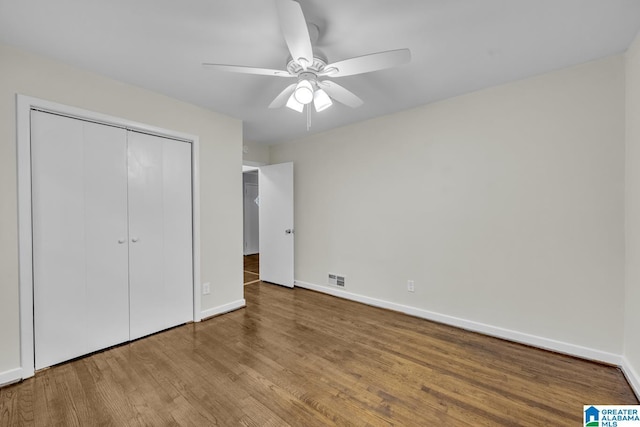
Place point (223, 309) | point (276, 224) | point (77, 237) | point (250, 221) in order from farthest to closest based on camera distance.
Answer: point (250, 221), point (276, 224), point (223, 309), point (77, 237)

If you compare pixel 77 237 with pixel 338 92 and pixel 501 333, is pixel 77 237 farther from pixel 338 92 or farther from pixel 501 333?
pixel 501 333

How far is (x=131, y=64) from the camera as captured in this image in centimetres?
209

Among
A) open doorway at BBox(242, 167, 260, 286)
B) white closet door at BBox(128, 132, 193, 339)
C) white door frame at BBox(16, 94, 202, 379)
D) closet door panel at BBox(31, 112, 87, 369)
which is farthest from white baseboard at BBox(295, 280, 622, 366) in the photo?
open doorway at BBox(242, 167, 260, 286)

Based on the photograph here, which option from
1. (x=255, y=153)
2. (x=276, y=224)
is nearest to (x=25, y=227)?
(x=276, y=224)

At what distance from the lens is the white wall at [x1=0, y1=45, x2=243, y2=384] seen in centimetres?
185

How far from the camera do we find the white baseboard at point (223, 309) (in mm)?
2998

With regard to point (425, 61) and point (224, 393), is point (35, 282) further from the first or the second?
point (425, 61)

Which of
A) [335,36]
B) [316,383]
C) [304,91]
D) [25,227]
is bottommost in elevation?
[316,383]

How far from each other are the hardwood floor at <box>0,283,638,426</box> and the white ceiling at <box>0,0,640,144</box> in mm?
2399

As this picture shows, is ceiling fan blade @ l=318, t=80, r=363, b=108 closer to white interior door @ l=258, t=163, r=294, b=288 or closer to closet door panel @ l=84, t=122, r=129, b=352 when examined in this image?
closet door panel @ l=84, t=122, r=129, b=352

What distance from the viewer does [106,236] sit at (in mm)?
2330

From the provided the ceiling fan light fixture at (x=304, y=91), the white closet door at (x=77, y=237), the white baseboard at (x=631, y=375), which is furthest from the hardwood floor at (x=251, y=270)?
the white baseboard at (x=631, y=375)

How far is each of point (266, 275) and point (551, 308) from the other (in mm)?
3755

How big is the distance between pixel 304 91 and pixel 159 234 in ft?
6.86
